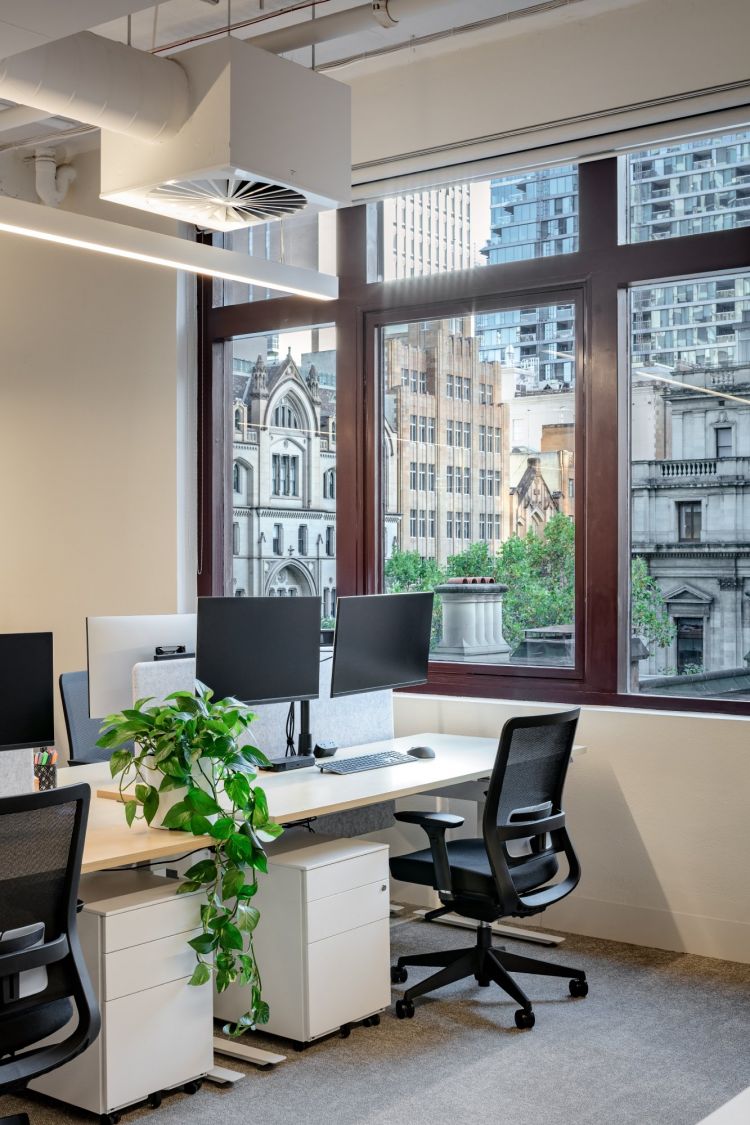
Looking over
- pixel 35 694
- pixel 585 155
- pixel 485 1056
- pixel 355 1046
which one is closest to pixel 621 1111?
pixel 485 1056

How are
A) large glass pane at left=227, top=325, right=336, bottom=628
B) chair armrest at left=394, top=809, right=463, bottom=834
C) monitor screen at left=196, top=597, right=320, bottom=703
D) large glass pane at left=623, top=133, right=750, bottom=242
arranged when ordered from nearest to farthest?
chair armrest at left=394, top=809, right=463, bottom=834 < monitor screen at left=196, top=597, right=320, bottom=703 < large glass pane at left=623, top=133, right=750, bottom=242 < large glass pane at left=227, top=325, right=336, bottom=628

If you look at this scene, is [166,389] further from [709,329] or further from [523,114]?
[709,329]

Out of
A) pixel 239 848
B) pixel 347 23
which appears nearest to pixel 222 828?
pixel 239 848

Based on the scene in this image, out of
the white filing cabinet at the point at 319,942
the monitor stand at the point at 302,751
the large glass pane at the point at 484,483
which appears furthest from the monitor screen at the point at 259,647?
the large glass pane at the point at 484,483

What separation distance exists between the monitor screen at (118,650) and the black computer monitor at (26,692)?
47 cm

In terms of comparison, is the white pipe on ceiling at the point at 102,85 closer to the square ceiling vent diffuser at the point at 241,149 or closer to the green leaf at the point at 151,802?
the square ceiling vent diffuser at the point at 241,149

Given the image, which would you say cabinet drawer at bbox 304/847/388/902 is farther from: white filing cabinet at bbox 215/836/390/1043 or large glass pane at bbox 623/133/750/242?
large glass pane at bbox 623/133/750/242

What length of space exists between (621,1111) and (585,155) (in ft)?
10.7

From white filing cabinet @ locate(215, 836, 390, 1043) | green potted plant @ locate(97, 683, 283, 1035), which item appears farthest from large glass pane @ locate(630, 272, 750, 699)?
green potted plant @ locate(97, 683, 283, 1035)

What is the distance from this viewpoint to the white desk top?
299 centimetres

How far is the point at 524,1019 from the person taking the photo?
3561mm

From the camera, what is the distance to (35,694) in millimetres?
3197

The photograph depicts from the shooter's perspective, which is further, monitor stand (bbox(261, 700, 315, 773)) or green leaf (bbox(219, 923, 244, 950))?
monitor stand (bbox(261, 700, 315, 773))

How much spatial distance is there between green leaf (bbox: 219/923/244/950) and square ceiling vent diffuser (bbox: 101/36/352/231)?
208 cm
